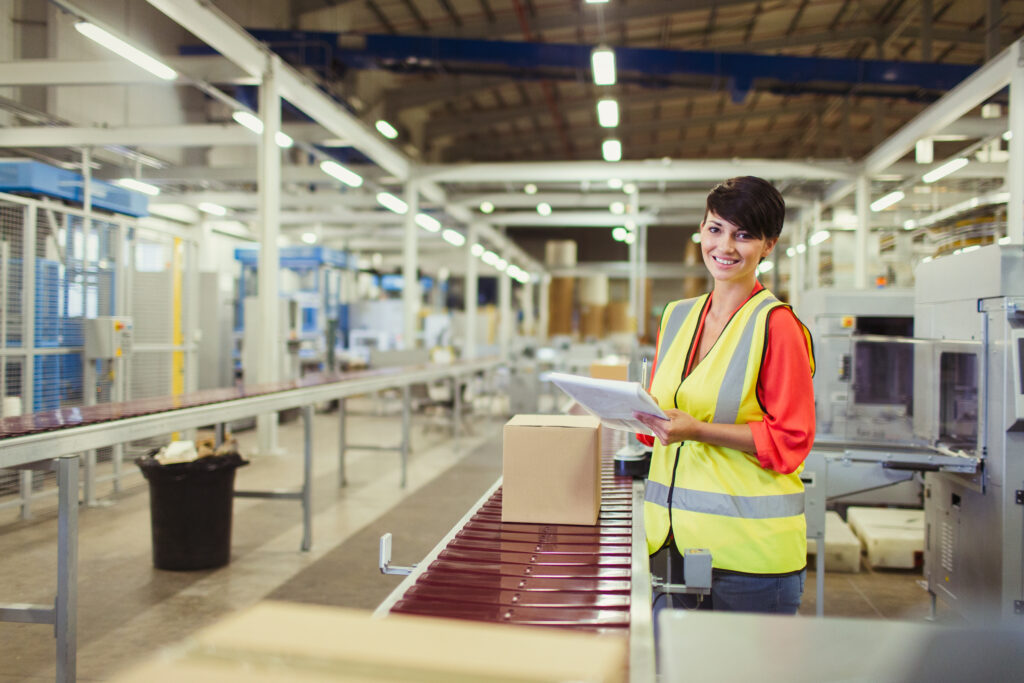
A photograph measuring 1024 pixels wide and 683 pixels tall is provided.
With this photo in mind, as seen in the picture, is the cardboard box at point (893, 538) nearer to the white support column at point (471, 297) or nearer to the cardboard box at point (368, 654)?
the cardboard box at point (368, 654)

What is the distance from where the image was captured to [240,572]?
400 cm

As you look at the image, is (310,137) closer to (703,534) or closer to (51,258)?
(51,258)

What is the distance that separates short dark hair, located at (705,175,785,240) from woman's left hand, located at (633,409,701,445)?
0.40 metres

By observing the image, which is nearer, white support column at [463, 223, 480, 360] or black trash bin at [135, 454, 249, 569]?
black trash bin at [135, 454, 249, 569]

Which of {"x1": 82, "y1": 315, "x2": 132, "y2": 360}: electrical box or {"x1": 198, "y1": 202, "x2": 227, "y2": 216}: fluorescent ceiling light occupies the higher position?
{"x1": 198, "y1": 202, "x2": 227, "y2": 216}: fluorescent ceiling light

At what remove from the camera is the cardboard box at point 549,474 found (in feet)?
5.62

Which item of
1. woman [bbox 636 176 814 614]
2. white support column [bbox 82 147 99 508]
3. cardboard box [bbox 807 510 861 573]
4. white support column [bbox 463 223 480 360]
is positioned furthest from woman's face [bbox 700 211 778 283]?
white support column [bbox 463 223 480 360]

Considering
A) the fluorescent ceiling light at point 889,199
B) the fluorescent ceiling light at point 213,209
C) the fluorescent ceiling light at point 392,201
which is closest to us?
the fluorescent ceiling light at point 889,199

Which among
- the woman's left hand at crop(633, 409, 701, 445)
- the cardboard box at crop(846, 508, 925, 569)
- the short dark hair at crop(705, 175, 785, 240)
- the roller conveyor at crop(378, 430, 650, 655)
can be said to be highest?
the short dark hair at crop(705, 175, 785, 240)

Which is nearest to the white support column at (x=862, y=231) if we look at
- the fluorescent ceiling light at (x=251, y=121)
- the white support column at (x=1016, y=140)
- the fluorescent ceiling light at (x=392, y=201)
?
the white support column at (x=1016, y=140)

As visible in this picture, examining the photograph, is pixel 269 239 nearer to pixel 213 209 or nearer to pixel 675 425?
pixel 213 209

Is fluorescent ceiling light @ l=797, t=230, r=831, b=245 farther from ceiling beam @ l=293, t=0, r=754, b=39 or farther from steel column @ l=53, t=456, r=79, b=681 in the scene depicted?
steel column @ l=53, t=456, r=79, b=681

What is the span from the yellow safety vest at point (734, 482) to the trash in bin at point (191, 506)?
10.0 feet

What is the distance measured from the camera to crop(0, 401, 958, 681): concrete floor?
10.1ft
